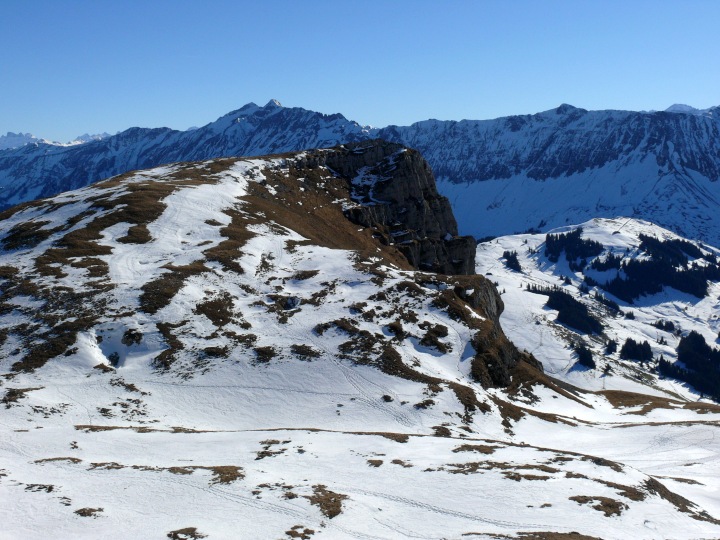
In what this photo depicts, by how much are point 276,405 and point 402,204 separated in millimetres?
100949

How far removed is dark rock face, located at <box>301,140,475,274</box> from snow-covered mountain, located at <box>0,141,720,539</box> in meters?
29.1

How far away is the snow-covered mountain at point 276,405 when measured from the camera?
32625 millimetres

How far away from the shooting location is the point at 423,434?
51.5 meters

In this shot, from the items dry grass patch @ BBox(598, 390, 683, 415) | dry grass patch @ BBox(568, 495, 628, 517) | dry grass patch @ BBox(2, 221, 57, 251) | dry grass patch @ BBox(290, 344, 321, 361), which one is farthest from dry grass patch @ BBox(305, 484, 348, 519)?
dry grass patch @ BBox(2, 221, 57, 251)

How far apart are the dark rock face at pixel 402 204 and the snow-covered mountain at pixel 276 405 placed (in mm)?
29126

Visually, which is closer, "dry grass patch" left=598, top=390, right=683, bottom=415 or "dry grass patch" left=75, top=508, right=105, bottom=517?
"dry grass patch" left=75, top=508, right=105, bottom=517

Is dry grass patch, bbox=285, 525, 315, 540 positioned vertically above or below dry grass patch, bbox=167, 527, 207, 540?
above

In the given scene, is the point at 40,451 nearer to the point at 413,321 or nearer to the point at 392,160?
the point at 413,321

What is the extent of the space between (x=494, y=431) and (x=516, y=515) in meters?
23.5

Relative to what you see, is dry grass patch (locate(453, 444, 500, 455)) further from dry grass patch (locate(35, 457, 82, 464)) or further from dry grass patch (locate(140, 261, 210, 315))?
dry grass patch (locate(140, 261, 210, 315))

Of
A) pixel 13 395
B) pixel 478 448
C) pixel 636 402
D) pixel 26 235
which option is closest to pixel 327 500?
pixel 478 448

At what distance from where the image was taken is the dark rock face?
131875 mm

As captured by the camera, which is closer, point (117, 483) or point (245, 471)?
point (117, 483)

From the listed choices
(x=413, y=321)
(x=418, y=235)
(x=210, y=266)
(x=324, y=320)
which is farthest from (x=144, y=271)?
(x=418, y=235)
